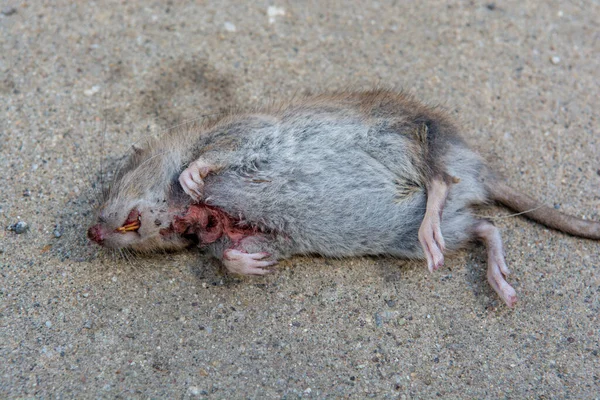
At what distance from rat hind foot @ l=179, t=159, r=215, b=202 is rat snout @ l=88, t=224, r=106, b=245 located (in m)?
0.52

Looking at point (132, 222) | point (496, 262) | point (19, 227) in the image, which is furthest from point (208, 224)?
point (496, 262)

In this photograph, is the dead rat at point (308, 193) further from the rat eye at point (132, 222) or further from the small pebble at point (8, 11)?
the small pebble at point (8, 11)

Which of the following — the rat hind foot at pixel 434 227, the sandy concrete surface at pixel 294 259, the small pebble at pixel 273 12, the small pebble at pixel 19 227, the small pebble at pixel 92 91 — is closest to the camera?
the sandy concrete surface at pixel 294 259

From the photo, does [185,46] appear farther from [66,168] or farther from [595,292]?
Answer: [595,292]

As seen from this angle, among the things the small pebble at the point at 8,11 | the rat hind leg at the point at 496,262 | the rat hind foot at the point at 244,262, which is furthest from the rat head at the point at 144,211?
the small pebble at the point at 8,11

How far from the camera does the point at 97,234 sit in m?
3.24

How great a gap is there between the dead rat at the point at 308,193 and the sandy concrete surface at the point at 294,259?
0.58 feet

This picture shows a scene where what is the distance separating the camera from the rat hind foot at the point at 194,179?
125 inches

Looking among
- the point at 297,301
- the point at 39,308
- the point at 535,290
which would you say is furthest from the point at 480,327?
the point at 39,308

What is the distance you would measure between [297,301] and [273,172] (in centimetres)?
72

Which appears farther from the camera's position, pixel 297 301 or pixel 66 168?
pixel 66 168

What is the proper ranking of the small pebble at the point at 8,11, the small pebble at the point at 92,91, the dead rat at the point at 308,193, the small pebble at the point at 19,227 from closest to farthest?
1. the dead rat at the point at 308,193
2. the small pebble at the point at 19,227
3. the small pebble at the point at 92,91
4. the small pebble at the point at 8,11

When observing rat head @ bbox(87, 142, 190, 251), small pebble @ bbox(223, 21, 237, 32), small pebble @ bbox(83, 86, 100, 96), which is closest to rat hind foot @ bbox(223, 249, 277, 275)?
rat head @ bbox(87, 142, 190, 251)

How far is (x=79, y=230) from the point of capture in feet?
11.5
